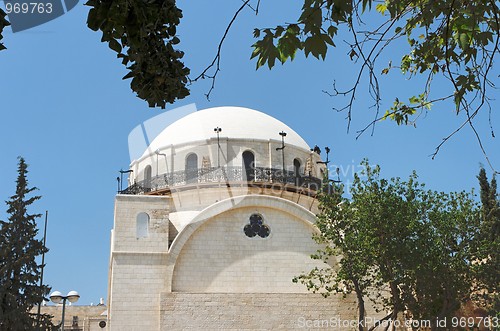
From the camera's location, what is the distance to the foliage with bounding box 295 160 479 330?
1962cm

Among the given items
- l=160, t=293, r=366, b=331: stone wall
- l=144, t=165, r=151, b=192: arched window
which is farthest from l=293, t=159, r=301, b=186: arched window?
l=144, t=165, r=151, b=192: arched window

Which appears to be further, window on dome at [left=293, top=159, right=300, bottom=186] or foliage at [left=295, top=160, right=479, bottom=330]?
window on dome at [left=293, top=159, right=300, bottom=186]

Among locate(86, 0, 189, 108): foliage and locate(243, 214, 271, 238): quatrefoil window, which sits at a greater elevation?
locate(243, 214, 271, 238): quatrefoil window

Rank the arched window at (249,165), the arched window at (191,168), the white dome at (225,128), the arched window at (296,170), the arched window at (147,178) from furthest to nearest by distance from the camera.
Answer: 1. the white dome at (225,128)
2. the arched window at (147,178)
3. the arched window at (296,170)
4. the arched window at (249,165)
5. the arched window at (191,168)

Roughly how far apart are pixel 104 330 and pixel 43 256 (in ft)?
14.4

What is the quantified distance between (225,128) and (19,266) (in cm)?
993

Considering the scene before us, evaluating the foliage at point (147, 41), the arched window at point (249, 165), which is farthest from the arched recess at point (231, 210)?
the foliage at point (147, 41)

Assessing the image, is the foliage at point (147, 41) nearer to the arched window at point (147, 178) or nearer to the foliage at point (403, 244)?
the foliage at point (403, 244)

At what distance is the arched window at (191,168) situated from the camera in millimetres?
25364

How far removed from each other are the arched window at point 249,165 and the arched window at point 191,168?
1.94m

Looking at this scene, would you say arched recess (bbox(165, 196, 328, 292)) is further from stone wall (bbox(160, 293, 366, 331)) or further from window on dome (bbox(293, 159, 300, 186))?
window on dome (bbox(293, 159, 300, 186))

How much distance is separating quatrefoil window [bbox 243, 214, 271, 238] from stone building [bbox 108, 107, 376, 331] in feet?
0.12

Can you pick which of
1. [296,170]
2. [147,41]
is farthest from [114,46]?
[296,170]

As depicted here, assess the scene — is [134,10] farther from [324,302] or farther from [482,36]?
[324,302]
